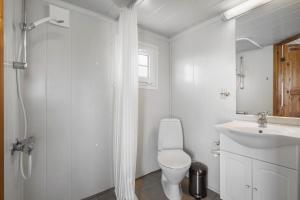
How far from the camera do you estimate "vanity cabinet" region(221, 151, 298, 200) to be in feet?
3.37

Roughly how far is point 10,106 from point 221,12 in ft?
7.58

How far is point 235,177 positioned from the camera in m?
1.32

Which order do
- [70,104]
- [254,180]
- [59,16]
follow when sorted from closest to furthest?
[254,180], [59,16], [70,104]

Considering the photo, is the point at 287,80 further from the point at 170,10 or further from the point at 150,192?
the point at 150,192

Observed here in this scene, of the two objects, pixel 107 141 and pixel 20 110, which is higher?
pixel 20 110

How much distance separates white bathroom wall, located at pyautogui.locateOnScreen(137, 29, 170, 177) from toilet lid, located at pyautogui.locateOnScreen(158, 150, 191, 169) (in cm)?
34

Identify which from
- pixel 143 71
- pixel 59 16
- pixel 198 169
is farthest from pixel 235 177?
pixel 59 16

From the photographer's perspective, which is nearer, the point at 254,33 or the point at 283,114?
the point at 283,114

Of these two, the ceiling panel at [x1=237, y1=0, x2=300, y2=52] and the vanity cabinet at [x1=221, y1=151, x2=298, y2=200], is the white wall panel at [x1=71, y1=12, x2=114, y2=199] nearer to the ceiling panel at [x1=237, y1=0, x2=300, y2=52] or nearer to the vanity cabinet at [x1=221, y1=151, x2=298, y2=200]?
the vanity cabinet at [x1=221, y1=151, x2=298, y2=200]

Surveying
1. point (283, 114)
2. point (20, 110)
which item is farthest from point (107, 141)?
point (283, 114)

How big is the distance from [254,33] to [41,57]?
7.44 feet

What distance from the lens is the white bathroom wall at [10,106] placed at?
0.96 meters

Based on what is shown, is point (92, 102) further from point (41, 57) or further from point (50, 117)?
point (41, 57)

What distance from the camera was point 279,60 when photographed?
1378mm
